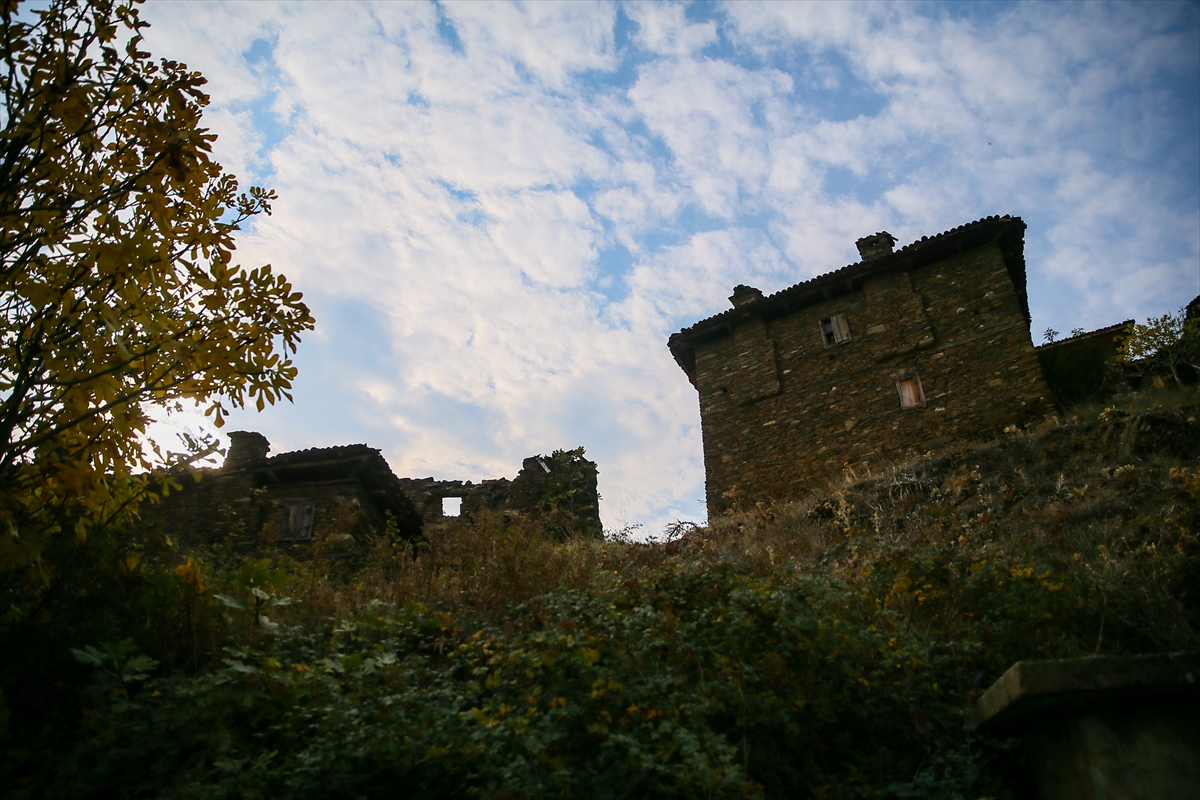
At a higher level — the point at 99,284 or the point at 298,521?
the point at 298,521

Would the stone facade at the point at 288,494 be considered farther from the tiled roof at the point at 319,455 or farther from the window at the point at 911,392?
the window at the point at 911,392

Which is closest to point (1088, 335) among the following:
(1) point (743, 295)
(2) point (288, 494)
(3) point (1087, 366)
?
(3) point (1087, 366)

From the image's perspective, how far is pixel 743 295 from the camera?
1705 centimetres

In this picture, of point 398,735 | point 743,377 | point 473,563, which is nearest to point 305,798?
point 398,735

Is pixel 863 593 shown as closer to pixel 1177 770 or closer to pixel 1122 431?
pixel 1177 770

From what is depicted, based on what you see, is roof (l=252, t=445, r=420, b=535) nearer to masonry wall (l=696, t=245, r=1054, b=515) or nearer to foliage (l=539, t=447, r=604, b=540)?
foliage (l=539, t=447, r=604, b=540)

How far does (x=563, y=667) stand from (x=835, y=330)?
1355 cm

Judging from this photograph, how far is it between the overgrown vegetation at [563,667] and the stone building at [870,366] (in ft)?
24.2

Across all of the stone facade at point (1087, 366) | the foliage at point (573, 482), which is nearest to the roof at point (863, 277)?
the stone facade at point (1087, 366)

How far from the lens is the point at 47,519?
2664 mm

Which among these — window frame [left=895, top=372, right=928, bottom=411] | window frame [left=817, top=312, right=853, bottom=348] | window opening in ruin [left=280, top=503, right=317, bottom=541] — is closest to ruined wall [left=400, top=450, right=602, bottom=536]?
window opening in ruin [left=280, top=503, right=317, bottom=541]

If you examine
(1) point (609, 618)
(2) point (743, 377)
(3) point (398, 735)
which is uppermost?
(2) point (743, 377)

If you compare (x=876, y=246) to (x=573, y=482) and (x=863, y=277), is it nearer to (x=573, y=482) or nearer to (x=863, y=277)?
(x=863, y=277)

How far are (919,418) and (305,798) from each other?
519 inches
